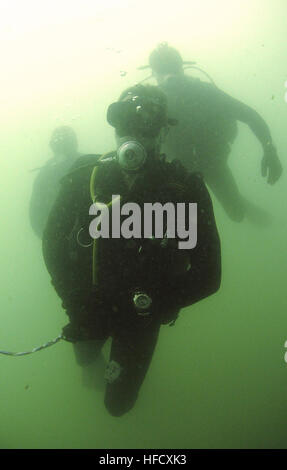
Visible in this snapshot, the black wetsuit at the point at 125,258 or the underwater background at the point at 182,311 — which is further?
the underwater background at the point at 182,311

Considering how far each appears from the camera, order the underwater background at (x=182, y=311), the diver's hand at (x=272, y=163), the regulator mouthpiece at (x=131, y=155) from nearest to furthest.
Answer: the regulator mouthpiece at (x=131, y=155) < the diver's hand at (x=272, y=163) < the underwater background at (x=182, y=311)

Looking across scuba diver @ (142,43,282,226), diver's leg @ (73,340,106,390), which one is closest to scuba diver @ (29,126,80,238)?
scuba diver @ (142,43,282,226)

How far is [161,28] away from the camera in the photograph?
18250mm

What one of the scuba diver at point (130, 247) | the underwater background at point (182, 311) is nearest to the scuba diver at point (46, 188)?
the underwater background at point (182, 311)

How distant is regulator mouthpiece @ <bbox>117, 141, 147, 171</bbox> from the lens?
6.56ft

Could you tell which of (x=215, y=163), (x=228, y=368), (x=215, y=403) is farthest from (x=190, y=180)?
(x=228, y=368)

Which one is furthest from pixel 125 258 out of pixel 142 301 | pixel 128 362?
pixel 128 362

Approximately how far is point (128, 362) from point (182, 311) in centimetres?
550

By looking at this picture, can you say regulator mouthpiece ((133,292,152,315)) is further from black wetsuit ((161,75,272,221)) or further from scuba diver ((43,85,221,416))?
black wetsuit ((161,75,272,221))

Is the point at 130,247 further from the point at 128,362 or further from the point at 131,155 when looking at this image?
the point at 128,362

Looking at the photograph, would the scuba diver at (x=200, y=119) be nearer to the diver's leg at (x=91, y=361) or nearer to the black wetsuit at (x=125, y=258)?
A: the black wetsuit at (x=125, y=258)

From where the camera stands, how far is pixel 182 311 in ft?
27.7

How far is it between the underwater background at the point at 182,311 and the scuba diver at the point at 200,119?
50.6 inches

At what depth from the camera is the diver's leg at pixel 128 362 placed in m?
3.07
